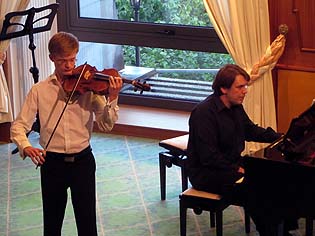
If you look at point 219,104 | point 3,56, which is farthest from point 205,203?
Result: point 3,56

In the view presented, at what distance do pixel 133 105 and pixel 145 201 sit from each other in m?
1.85

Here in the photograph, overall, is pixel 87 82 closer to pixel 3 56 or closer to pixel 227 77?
pixel 227 77

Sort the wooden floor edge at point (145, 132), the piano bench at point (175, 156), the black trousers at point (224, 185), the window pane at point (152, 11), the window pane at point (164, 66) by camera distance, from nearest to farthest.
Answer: the black trousers at point (224, 185) → the piano bench at point (175, 156) → the wooden floor edge at point (145, 132) → the window pane at point (152, 11) → the window pane at point (164, 66)

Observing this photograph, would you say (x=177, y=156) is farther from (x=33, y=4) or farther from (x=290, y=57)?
(x=33, y=4)

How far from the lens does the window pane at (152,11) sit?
20.7 feet

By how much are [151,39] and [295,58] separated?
1.75 meters

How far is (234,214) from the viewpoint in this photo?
4.84 metres

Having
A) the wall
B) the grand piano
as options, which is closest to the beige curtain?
the wall

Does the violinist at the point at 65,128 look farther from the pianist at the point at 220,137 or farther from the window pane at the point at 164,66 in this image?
the window pane at the point at 164,66

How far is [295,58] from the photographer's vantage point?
198 inches

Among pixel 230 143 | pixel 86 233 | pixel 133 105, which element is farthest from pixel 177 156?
pixel 133 105

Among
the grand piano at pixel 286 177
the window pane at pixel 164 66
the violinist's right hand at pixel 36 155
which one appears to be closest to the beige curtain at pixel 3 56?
the window pane at pixel 164 66

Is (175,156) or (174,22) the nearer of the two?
(175,156)

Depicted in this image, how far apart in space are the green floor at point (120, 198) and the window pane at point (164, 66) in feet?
2.08
